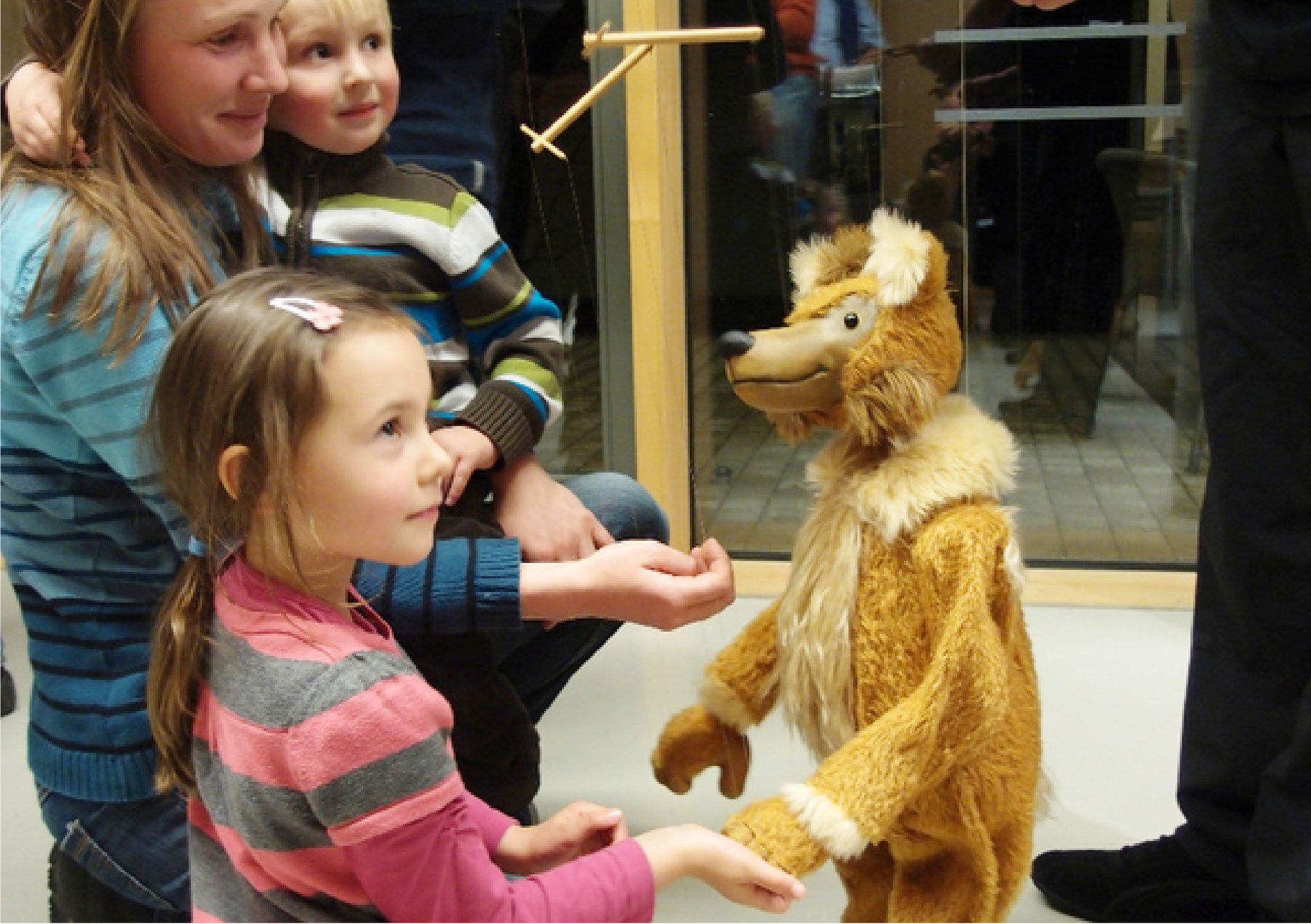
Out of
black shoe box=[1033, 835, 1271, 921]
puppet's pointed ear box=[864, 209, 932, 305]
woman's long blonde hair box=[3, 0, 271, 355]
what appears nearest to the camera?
woman's long blonde hair box=[3, 0, 271, 355]

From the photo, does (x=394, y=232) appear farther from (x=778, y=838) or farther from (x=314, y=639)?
(x=778, y=838)

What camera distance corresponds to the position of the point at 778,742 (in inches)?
38.2

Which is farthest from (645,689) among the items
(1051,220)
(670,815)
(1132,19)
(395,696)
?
(1132,19)

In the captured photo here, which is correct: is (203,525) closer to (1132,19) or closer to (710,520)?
(710,520)

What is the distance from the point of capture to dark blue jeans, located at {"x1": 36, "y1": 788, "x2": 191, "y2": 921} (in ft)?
2.93

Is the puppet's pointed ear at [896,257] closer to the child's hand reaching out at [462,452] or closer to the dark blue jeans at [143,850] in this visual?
the child's hand reaching out at [462,452]

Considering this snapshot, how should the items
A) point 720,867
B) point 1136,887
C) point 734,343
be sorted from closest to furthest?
point 720,867 → point 734,343 → point 1136,887

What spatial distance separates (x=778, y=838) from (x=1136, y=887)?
35 centimetres

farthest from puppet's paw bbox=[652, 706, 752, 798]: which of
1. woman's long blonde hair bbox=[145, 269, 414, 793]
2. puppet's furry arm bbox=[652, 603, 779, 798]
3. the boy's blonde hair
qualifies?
the boy's blonde hair

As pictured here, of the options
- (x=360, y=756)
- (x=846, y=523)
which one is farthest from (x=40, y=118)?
(x=846, y=523)

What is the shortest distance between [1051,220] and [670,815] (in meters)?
0.46

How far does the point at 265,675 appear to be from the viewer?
0.70 m

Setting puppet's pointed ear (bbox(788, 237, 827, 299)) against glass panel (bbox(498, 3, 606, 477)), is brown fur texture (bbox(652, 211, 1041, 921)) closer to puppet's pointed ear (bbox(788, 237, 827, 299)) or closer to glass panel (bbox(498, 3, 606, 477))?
puppet's pointed ear (bbox(788, 237, 827, 299))

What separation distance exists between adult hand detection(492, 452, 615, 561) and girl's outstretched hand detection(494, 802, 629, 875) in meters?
0.17
